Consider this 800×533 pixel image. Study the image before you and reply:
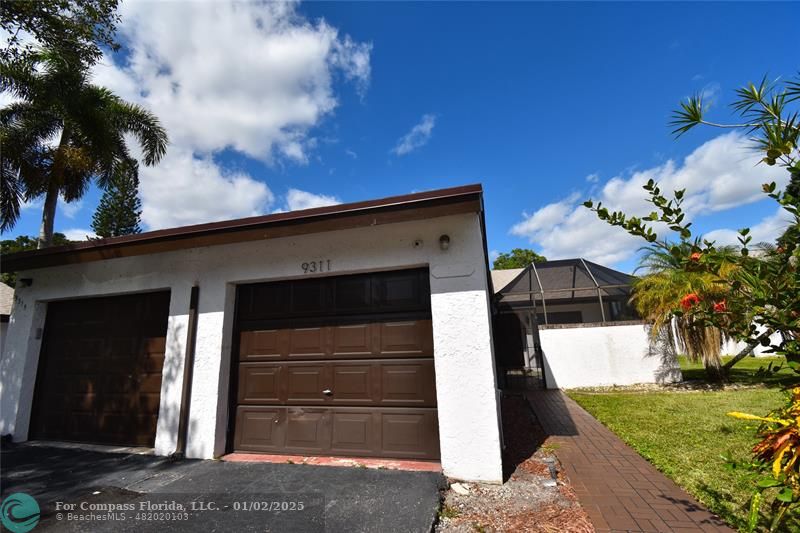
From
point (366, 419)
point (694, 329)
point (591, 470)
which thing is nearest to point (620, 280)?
point (694, 329)

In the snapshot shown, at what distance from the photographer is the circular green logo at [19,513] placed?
11.1 feet

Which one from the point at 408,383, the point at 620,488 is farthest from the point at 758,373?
the point at 408,383

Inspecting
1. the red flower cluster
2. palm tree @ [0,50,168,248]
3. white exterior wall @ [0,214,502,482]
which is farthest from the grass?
palm tree @ [0,50,168,248]

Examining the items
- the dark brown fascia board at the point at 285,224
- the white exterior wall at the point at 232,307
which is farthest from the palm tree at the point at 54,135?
the dark brown fascia board at the point at 285,224

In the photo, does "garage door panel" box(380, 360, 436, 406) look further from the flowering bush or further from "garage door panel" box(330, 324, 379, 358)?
the flowering bush

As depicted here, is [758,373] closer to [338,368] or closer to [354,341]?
[354,341]

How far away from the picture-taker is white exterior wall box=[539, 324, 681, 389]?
34.6ft

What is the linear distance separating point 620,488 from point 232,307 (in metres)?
5.69

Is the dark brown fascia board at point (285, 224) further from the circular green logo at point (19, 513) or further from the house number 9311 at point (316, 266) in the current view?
the circular green logo at point (19, 513)

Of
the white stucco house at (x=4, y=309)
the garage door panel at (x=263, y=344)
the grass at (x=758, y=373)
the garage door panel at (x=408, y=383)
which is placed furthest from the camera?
the white stucco house at (x=4, y=309)

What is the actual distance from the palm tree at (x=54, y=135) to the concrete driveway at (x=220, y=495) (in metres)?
10.0

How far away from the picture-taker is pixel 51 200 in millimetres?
11766

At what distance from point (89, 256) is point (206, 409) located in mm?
3343

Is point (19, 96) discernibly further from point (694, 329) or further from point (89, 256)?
point (694, 329)
